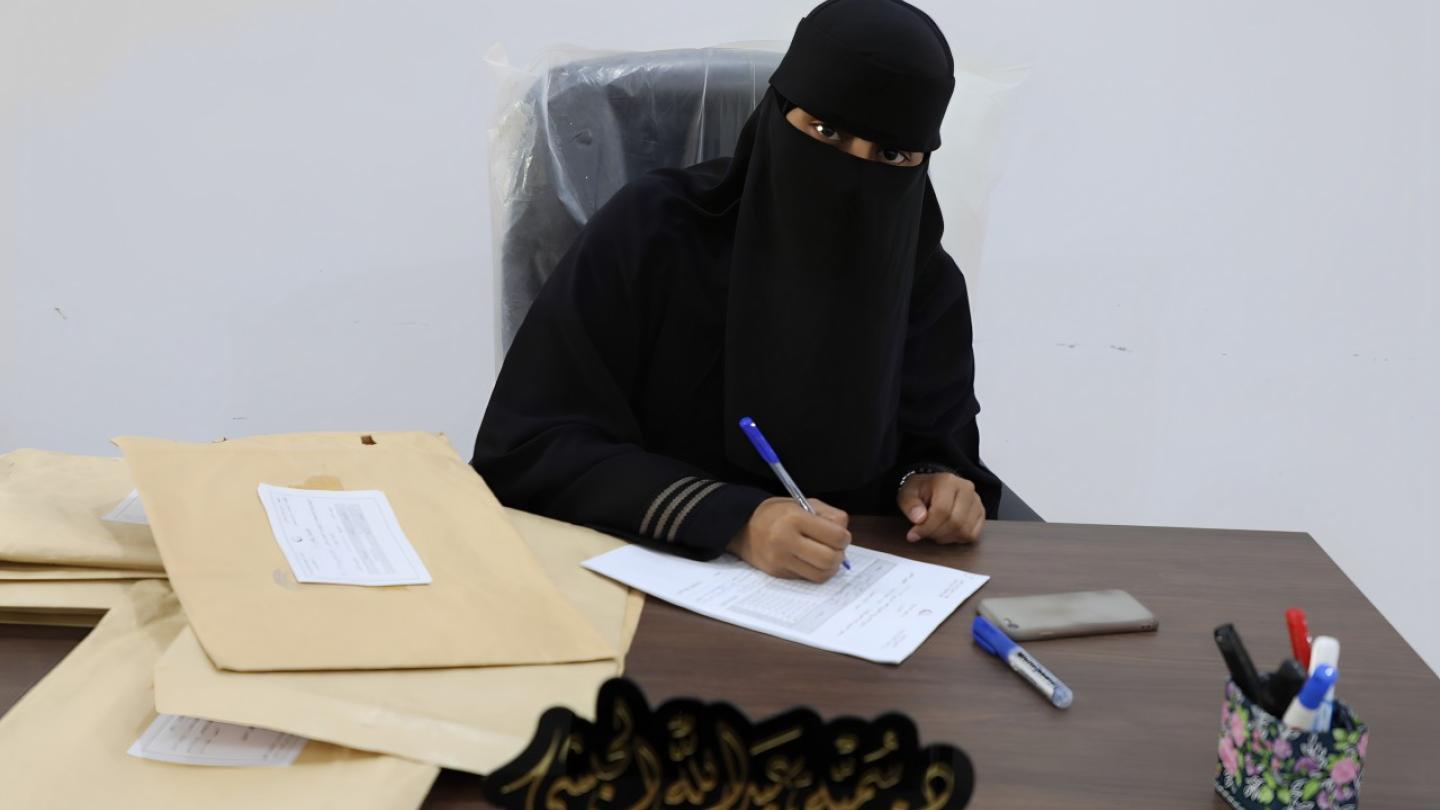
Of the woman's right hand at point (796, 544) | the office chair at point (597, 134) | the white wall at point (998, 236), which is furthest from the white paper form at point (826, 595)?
the white wall at point (998, 236)

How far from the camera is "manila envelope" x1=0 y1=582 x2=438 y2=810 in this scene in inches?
23.0

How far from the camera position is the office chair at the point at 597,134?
4.89 feet

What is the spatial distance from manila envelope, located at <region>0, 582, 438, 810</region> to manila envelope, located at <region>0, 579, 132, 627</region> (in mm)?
101

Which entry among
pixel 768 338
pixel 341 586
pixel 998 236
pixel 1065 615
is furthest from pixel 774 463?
pixel 998 236

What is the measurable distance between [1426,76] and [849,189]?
1589 millimetres

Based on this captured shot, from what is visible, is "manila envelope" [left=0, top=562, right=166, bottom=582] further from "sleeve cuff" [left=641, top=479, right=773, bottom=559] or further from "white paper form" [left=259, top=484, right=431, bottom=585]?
"sleeve cuff" [left=641, top=479, right=773, bottom=559]

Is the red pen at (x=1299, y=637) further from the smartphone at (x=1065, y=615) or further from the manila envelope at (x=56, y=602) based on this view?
the manila envelope at (x=56, y=602)

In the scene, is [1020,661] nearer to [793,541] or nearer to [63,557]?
[793,541]

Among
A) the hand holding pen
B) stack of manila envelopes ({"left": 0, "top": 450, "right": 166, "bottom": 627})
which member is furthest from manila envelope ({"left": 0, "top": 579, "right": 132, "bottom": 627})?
the hand holding pen

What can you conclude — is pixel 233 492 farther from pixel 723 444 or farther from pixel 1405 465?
pixel 1405 465

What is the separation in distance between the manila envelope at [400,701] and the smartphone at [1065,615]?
11.7 inches

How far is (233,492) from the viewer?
89cm

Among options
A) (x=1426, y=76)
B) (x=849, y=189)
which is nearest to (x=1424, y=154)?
(x=1426, y=76)

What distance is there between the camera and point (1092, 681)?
31.0 inches
